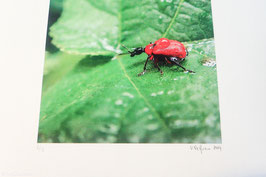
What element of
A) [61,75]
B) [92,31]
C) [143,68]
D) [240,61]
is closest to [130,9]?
[92,31]

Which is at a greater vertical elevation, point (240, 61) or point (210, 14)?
point (210, 14)

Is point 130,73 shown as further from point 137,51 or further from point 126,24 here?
point 126,24

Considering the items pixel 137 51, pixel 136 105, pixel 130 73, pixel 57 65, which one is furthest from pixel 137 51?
pixel 57 65

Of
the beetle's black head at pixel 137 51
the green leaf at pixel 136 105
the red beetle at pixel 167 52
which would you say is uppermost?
the red beetle at pixel 167 52

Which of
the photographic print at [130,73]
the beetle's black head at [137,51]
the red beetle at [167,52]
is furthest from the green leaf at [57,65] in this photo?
the red beetle at [167,52]

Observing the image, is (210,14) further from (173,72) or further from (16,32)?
(16,32)

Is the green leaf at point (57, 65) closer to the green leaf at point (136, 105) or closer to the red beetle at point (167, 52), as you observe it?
the green leaf at point (136, 105)

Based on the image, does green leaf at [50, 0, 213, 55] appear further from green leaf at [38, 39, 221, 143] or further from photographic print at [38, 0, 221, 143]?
green leaf at [38, 39, 221, 143]

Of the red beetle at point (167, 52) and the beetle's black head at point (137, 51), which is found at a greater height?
the red beetle at point (167, 52)
